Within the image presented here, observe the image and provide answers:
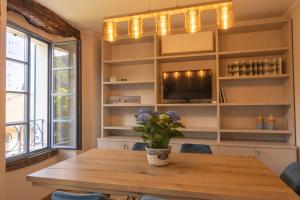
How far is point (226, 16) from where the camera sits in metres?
1.66

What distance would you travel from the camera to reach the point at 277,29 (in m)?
3.12

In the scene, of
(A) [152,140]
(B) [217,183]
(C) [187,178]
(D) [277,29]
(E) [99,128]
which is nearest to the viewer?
(B) [217,183]

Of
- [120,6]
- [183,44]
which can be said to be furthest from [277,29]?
[120,6]

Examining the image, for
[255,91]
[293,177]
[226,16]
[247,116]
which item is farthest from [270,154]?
[226,16]

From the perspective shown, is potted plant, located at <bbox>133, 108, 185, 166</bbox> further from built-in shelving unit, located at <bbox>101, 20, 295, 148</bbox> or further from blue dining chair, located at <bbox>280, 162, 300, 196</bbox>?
built-in shelving unit, located at <bbox>101, 20, 295, 148</bbox>

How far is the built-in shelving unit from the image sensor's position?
294 cm

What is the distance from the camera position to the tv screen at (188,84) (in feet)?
10.5

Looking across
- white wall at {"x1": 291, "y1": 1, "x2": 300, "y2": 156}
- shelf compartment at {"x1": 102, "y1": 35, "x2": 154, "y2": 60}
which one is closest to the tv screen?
shelf compartment at {"x1": 102, "y1": 35, "x2": 154, "y2": 60}

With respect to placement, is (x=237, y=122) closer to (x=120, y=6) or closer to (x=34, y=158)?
(x=120, y=6)

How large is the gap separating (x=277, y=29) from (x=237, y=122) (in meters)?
1.48

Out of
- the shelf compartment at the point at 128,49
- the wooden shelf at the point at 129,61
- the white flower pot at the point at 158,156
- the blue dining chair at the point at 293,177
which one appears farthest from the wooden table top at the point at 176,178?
the shelf compartment at the point at 128,49

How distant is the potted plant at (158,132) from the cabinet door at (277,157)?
163 cm

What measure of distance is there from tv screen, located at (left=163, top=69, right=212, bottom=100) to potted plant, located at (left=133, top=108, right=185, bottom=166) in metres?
1.57

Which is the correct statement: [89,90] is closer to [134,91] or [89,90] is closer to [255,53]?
[134,91]
